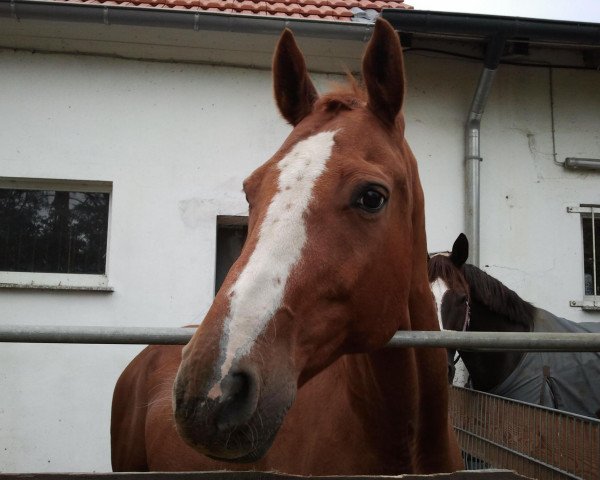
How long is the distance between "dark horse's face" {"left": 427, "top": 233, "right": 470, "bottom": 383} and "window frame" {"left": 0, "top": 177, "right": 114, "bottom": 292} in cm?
304

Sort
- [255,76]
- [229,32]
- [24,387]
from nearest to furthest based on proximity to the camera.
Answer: [24,387] → [229,32] → [255,76]

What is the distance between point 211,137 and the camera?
5477mm

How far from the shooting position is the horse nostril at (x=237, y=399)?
1.11m

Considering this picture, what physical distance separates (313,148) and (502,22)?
451cm

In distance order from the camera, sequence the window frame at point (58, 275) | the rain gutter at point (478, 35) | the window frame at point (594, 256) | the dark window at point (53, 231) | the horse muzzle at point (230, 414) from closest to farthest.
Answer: the horse muzzle at point (230, 414), the window frame at point (58, 275), the rain gutter at point (478, 35), the dark window at point (53, 231), the window frame at point (594, 256)

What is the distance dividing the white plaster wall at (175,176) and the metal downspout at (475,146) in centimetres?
12

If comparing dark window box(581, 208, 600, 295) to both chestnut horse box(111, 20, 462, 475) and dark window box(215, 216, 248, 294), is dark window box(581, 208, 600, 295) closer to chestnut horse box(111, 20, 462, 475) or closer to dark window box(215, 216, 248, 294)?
dark window box(215, 216, 248, 294)

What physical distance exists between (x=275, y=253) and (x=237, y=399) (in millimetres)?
387

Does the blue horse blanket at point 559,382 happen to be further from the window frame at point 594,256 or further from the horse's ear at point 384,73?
the horse's ear at point 384,73

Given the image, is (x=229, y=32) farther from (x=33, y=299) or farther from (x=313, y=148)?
(x=313, y=148)

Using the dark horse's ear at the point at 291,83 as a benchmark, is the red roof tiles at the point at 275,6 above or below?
above

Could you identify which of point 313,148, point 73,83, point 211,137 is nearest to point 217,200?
point 211,137

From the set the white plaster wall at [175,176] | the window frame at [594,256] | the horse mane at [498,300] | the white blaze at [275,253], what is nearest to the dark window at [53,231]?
the white plaster wall at [175,176]

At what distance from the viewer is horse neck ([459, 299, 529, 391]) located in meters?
4.04
